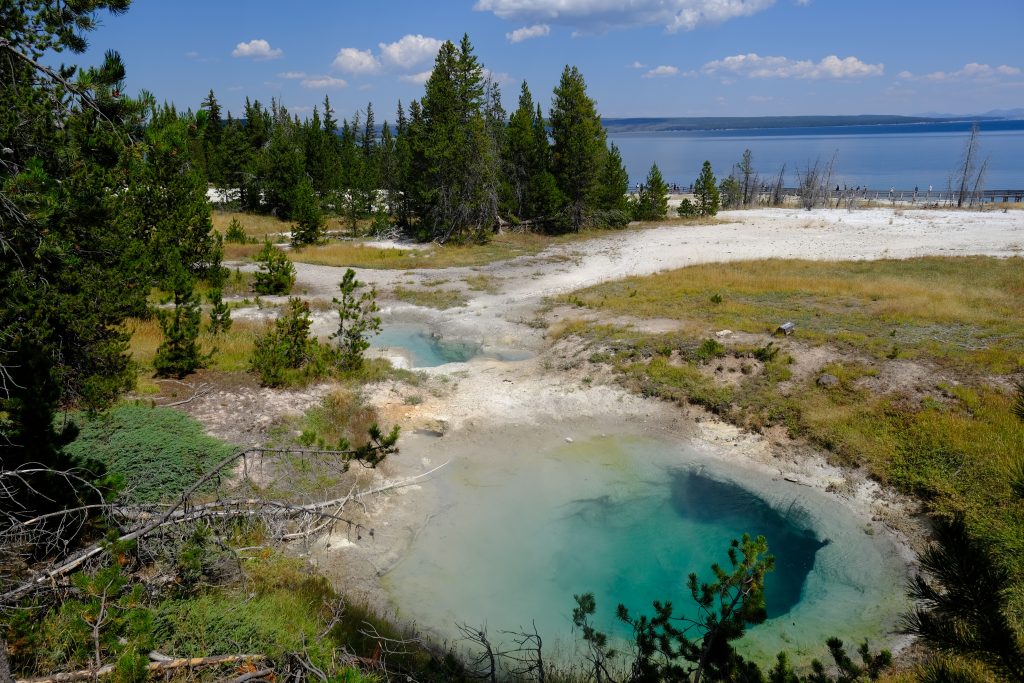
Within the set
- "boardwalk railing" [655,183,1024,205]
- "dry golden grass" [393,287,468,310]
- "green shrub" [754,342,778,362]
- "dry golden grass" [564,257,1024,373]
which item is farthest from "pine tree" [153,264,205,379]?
"boardwalk railing" [655,183,1024,205]

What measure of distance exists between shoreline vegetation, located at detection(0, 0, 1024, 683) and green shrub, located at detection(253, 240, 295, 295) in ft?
0.51

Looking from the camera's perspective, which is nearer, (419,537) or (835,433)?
(419,537)

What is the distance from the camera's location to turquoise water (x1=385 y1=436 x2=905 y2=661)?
8383 millimetres

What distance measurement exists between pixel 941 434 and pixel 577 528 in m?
7.45

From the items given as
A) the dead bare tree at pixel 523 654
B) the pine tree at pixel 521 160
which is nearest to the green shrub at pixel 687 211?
the pine tree at pixel 521 160

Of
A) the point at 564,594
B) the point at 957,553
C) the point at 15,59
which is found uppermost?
the point at 15,59

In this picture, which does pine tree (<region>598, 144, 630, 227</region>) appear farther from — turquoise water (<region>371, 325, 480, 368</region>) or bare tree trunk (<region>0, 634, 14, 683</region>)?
bare tree trunk (<region>0, 634, 14, 683</region>)

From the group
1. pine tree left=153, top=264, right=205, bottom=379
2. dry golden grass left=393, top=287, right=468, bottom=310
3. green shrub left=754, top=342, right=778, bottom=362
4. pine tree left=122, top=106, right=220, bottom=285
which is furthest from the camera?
dry golden grass left=393, top=287, right=468, bottom=310

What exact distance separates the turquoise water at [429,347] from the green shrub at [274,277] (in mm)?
5662

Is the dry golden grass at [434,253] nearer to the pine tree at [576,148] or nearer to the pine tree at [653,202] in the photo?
the pine tree at [576,148]

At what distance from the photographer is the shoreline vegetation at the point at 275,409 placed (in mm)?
4883

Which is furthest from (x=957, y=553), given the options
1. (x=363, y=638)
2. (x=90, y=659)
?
(x=363, y=638)

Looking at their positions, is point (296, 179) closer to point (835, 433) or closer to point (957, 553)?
point (835, 433)

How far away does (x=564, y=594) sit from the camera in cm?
884
